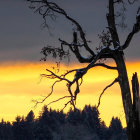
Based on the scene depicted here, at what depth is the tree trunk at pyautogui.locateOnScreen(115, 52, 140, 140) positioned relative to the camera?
20.0 meters

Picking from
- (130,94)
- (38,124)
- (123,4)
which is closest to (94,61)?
(130,94)

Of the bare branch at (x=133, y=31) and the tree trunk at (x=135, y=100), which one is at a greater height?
the bare branch at (x=133, y=31)

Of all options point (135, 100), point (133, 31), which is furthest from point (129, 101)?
point (133, 31)

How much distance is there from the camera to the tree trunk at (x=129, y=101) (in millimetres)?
19981

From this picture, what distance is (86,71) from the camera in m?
21.0

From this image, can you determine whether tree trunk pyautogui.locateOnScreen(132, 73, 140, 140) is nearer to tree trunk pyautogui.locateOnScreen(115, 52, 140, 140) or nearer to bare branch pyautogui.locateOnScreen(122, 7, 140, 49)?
tree trunk pyautogui.locateOnScreen(115, 52, 140, 140)

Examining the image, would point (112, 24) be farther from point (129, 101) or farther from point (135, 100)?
point (135, 100)

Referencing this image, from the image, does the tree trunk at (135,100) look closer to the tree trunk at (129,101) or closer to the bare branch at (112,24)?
the tree trunk at (129,101)

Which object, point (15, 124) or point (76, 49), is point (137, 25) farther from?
point (15, 124)

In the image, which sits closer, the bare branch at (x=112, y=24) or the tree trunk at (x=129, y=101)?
the tree trunk at (x=129, y=101)

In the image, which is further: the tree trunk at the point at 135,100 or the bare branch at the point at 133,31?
the bare branch at the point at 133,31

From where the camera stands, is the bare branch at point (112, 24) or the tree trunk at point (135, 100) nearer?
the tree trunk at point (135, 100)

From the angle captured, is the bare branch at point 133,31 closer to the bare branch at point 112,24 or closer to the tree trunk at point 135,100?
the bare branch at point 112,24

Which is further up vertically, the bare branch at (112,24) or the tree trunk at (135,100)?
the bare branch at (112,24)
